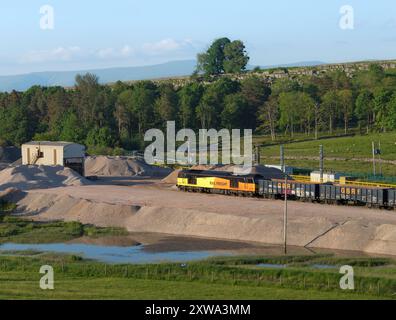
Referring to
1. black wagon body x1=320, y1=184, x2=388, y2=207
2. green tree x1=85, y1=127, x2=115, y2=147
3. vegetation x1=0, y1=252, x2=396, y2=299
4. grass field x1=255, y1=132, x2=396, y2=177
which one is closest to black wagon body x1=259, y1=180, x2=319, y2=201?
black wagon body x1=320, y1=184, x2=388, y2=207

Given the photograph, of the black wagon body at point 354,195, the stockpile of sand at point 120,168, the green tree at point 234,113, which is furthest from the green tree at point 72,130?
the black wagon body at point 354,195

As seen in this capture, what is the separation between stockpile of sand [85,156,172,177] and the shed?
6.17 metres

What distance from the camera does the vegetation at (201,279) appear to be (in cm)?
4094

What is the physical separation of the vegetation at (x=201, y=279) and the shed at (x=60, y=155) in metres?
55.6

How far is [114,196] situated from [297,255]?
3455 centimetres

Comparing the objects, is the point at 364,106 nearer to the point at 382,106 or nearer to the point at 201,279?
the point at 382,106

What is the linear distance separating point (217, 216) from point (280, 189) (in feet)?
44.0

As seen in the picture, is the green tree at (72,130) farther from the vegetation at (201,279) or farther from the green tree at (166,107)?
the vegetation at (201,279)

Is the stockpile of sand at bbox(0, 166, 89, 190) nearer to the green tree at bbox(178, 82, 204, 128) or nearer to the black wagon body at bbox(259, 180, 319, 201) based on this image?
the black wagon body at bbox(259, 180, 319, 201)

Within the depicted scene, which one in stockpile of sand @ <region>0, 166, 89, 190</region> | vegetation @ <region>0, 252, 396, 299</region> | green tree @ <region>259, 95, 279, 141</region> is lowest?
stockpile of sand @ <region>0, 166, 89, 190</region>

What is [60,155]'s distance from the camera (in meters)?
110

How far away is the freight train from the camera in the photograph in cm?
7162
